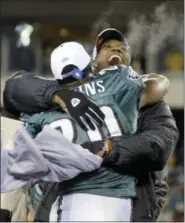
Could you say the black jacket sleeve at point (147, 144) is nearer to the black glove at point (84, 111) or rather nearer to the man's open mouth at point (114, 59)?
the black glove at point (84, 111)

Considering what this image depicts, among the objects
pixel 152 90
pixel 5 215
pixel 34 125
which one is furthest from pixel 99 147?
pixel 5 215

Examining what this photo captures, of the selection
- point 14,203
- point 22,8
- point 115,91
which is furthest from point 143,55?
point 115,91

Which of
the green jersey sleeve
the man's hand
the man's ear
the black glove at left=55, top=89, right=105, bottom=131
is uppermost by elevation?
the man's ear

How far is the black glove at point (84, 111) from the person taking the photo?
7.40 feet

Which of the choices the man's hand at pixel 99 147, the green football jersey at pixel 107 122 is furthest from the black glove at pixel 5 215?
the man's hand at pixel 99 147

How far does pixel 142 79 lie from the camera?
8.19ft

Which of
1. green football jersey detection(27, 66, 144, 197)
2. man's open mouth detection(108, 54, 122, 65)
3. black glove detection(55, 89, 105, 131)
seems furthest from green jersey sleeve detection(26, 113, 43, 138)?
man's open mouth detection(108, 54, 122, 65)

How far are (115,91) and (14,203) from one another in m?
0.91

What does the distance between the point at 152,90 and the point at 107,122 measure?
32 cm

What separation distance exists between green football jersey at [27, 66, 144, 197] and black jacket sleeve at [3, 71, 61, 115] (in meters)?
0.04

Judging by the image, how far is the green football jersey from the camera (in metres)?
2.27

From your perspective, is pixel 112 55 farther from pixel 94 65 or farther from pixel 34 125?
pixel 34 125

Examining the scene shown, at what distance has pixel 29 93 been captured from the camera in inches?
93.0

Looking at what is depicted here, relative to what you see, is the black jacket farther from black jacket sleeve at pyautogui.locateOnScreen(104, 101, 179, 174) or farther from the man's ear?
the man's ear
